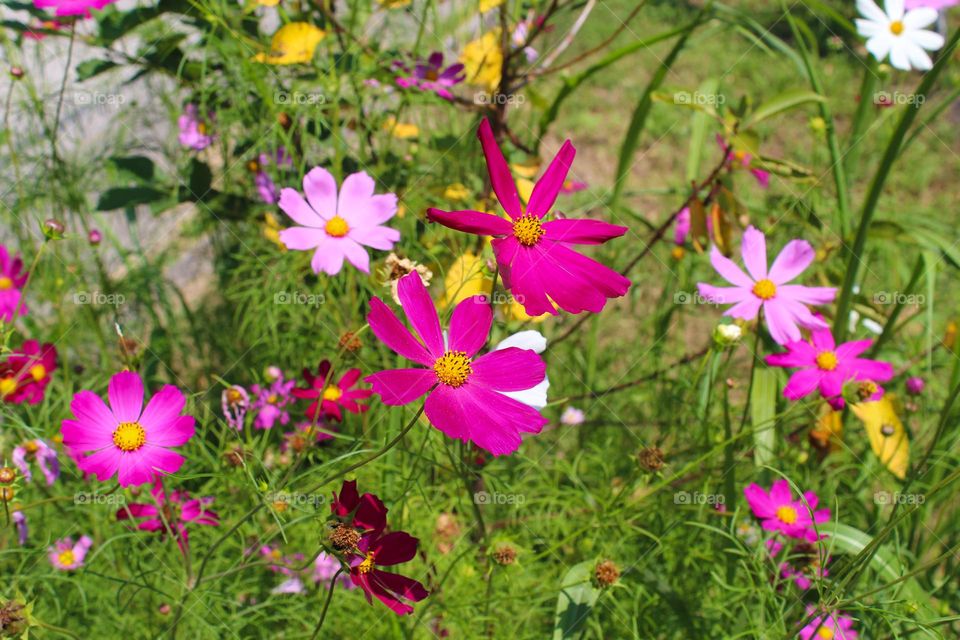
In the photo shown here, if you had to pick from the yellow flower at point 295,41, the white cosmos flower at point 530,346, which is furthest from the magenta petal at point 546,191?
the yellow flower at point 295,41

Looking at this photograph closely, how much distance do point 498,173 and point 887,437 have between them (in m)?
0.81

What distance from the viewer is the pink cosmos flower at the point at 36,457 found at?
0.93m

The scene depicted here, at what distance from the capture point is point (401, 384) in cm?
62

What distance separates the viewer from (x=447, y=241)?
1.34 meters

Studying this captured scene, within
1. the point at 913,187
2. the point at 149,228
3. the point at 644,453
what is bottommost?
the point at 644,453

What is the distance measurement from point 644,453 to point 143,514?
1.94ft

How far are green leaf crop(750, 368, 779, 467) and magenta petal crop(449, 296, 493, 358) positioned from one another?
22.1 inches

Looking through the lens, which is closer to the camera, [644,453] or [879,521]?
[644,453]

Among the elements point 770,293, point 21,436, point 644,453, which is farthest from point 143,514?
point 770,293

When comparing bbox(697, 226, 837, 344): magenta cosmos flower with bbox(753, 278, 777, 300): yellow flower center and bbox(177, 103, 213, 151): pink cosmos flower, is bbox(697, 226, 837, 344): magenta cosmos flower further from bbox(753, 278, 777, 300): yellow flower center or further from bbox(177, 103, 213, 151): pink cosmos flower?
bbox(177, 103, 213, 151): pink cosmos flower

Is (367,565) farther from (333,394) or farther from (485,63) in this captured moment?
(485,63)

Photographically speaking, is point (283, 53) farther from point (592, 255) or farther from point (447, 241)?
point (592, 255)

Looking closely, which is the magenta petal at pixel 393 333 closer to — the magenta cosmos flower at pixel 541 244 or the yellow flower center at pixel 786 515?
the magenta cosmos flower at pixel 541 244

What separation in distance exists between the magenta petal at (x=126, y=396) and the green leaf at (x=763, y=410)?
2.44 ft
